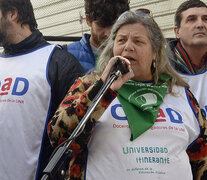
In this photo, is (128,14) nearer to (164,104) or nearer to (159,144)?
(164,104)

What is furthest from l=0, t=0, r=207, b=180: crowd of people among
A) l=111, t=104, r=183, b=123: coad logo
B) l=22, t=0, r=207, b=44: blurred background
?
l=22, t=0, r=207, b=44: blurred background

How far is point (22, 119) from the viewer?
6.72 feet

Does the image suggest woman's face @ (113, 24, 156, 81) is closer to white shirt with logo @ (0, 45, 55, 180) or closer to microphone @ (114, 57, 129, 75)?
microphone @ (114, 57, 129, 75)

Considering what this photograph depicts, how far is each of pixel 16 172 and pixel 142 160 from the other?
714mm

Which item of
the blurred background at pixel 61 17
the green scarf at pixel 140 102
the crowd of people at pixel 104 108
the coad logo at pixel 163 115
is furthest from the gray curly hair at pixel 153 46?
the blurred background at pixel 61 17

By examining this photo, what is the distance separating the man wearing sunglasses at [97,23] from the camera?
2619 mm

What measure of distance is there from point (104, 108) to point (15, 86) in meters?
0.64

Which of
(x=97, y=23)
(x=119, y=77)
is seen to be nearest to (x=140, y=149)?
(x=119, y=77)

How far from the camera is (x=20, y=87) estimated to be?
2.10 meters

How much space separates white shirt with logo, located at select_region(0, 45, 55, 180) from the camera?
2.01 meters

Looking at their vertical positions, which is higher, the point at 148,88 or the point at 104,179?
the point at 148,88

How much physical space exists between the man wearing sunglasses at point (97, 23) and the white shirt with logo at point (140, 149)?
835 millimetres

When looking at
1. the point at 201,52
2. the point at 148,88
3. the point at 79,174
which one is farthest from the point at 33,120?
the point at 201,52

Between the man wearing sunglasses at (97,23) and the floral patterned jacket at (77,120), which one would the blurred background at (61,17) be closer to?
the man wearing sunglasses at (97,23)
